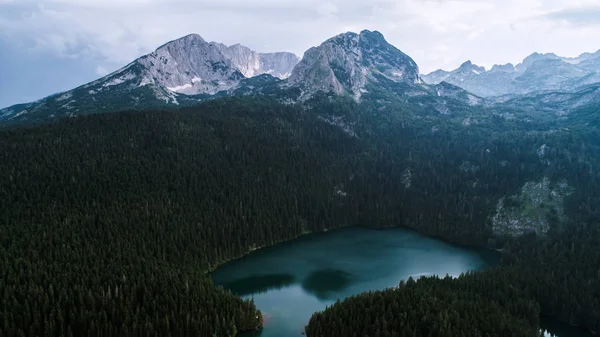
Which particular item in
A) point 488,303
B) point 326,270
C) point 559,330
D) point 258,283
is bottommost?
point 559,330

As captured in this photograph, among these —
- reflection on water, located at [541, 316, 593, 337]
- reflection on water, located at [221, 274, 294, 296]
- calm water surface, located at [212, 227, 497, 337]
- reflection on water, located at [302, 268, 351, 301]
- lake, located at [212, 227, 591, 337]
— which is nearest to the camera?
reflection on water, located at [541, 316, 593, 337]

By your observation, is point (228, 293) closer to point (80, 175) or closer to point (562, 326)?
point (562, 326)

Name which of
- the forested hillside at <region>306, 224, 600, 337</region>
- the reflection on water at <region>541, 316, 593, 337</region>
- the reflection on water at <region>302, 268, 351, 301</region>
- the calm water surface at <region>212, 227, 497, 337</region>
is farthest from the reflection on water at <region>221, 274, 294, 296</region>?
the reflection on water at <region>541, 316, 593, 337</region>

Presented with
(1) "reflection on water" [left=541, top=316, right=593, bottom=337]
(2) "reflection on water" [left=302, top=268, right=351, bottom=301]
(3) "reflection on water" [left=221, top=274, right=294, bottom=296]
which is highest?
(3) "reflection on water" [left=221, top=274, right=294, bottom=296]

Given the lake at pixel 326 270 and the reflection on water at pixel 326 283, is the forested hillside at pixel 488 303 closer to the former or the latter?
the lake at pixel 326 270

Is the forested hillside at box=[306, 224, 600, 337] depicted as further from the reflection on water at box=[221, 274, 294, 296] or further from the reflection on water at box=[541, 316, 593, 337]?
the reflection on water at box=[221, 274, 294, 296]

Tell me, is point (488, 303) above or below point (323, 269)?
above

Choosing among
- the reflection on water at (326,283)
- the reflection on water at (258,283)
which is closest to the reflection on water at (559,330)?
the reflection on water at (326,283)

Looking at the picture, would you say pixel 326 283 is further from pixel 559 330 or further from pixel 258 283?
pixel 559 330

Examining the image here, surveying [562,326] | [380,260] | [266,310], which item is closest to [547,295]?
[562,326]

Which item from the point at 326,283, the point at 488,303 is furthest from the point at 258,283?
the point at 488,303
